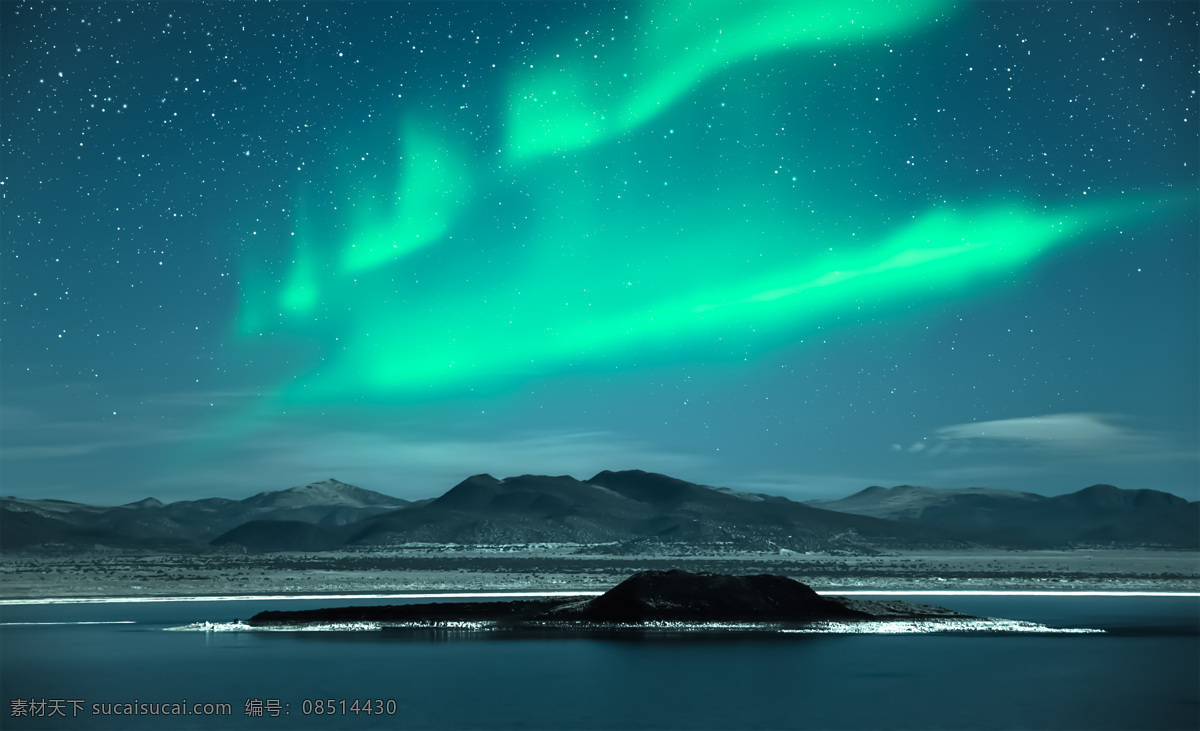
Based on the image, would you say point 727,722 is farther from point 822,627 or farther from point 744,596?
point 744,596

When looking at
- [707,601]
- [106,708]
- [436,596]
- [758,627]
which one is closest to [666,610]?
[707,601]

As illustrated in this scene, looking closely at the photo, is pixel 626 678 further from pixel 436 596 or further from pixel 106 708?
pixel 436 596

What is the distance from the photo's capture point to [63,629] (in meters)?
48.1

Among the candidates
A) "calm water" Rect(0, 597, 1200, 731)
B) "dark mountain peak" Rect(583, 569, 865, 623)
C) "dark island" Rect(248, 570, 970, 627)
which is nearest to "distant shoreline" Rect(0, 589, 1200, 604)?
"dark island" Rect(248, 570, 970, 627)

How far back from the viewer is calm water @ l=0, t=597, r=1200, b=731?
26.1 meters

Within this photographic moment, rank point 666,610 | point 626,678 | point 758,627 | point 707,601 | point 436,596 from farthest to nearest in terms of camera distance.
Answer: point 436,596
point 707,601
point 666,610
point 758,627
point 626,678

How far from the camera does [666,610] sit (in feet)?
180

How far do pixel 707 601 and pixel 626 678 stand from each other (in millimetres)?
23199

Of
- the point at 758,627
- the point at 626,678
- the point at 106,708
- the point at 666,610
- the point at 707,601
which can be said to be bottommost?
the point at 758,627

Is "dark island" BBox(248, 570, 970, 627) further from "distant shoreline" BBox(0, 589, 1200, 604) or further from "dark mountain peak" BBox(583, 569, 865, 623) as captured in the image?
"distant shoreline" BBox(0, 589, 1200, 604)

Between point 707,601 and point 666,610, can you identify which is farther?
point 707,601

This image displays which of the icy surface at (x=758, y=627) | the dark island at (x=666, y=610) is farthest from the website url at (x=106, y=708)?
the dark island at (x=666, y=610)

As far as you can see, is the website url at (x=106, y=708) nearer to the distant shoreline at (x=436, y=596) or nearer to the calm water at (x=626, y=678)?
the calm water at (x=626, y=678)

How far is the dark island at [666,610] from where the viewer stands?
53562 millimetres
